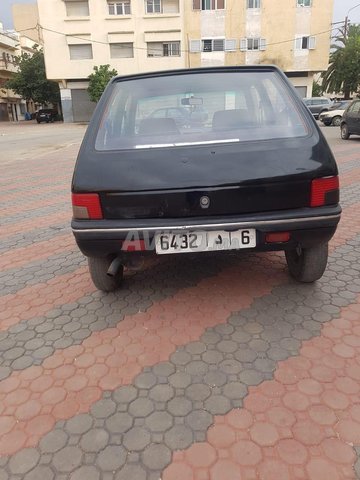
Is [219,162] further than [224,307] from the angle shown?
No

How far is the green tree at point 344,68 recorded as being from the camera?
42625mm

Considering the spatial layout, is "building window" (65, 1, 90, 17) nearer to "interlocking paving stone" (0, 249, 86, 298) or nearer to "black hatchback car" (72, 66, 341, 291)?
"interlocking paving stone" (0, 249, 86, 298)

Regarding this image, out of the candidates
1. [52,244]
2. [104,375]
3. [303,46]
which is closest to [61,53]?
[303,46]

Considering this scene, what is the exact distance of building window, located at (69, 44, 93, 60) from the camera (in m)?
35.3

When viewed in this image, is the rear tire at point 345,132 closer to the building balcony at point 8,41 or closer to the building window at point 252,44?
the building window at point 252,44

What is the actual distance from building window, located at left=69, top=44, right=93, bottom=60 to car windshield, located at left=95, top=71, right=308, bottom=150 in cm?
3647

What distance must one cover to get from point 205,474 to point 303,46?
39630 mm

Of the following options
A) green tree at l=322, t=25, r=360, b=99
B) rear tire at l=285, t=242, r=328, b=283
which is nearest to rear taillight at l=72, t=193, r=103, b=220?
rear tire at l=285, t=242, r=328, b=283

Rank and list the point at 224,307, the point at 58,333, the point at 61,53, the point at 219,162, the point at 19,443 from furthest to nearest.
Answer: the point at 61,53 → the point at 224,307 → the point at 58,333 → the point at 219,162 → the point at 19,443

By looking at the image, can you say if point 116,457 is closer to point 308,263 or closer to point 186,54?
point 308,263

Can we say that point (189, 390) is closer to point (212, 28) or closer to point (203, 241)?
point (203, 241)

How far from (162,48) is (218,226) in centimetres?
3702

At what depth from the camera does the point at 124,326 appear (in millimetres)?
2783

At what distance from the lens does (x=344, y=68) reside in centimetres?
4412
